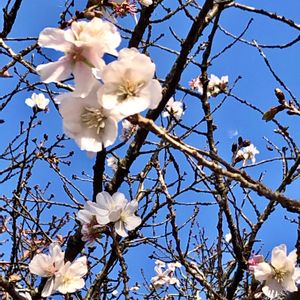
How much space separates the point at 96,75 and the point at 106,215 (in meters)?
1.11

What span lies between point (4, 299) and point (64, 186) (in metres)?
0.82

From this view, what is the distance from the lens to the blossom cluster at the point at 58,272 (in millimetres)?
2117

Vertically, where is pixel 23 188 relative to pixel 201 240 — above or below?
below

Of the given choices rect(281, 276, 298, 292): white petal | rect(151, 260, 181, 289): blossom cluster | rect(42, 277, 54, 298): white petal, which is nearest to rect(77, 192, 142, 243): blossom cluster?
rect(42, 277, 54, 298): white petal

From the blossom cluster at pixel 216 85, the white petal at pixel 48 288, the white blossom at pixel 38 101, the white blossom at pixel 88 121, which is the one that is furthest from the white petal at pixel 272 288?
the white blossom at pixel 38 101

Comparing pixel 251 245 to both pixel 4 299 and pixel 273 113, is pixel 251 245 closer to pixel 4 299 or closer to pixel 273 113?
pixel 273 113

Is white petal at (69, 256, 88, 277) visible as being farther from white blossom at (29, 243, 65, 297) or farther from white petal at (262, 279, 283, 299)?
white petal at (262, 279, 283, 299)

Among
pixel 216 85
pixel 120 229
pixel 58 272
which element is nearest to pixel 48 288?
pixel 58 272

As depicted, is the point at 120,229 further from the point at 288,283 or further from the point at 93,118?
the point at 93,118

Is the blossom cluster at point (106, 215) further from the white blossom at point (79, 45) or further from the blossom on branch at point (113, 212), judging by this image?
the white blossom at point (79, 45)

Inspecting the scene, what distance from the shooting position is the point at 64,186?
Answer: 10.1 feet

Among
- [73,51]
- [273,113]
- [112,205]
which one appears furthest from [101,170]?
[73,51]

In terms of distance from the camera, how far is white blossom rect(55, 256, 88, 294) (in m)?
2.14

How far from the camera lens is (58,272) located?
84.0 inches
